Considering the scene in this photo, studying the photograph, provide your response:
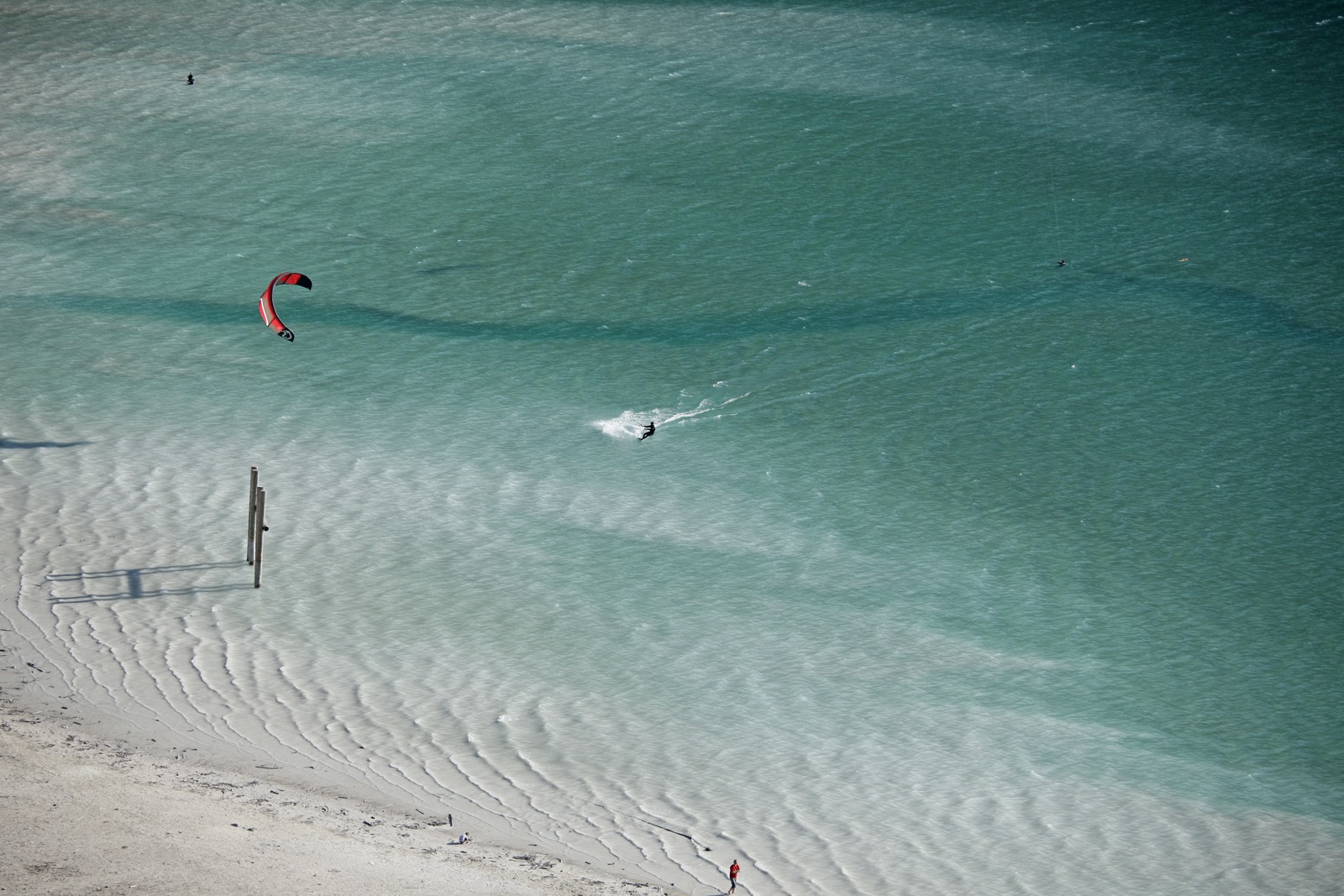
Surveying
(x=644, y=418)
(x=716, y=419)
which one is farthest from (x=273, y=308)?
(x=716, y=419)

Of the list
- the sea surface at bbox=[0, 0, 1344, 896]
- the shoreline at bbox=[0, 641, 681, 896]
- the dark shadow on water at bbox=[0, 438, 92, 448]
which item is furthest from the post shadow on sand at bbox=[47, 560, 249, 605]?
the dark shadow on water at bbox=[0, 438, 92, 448]

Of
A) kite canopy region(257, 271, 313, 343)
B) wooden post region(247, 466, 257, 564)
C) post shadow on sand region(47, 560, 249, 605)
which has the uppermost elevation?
kite canopy region(257, 271, 313, 343)

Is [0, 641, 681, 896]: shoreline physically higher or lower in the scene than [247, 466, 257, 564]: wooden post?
lower

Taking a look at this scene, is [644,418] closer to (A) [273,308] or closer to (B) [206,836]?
(A) [273,308]

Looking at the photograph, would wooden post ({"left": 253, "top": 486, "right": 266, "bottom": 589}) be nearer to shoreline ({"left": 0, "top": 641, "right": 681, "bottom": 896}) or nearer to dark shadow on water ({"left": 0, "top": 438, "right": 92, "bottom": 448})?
shoreline ({"left": 0, "top": 641, "right": 681, "bottom": 896})

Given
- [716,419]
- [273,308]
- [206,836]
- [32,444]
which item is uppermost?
[273,308]

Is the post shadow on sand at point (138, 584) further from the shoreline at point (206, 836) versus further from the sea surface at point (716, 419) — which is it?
the shoreline at point (206, 836)
